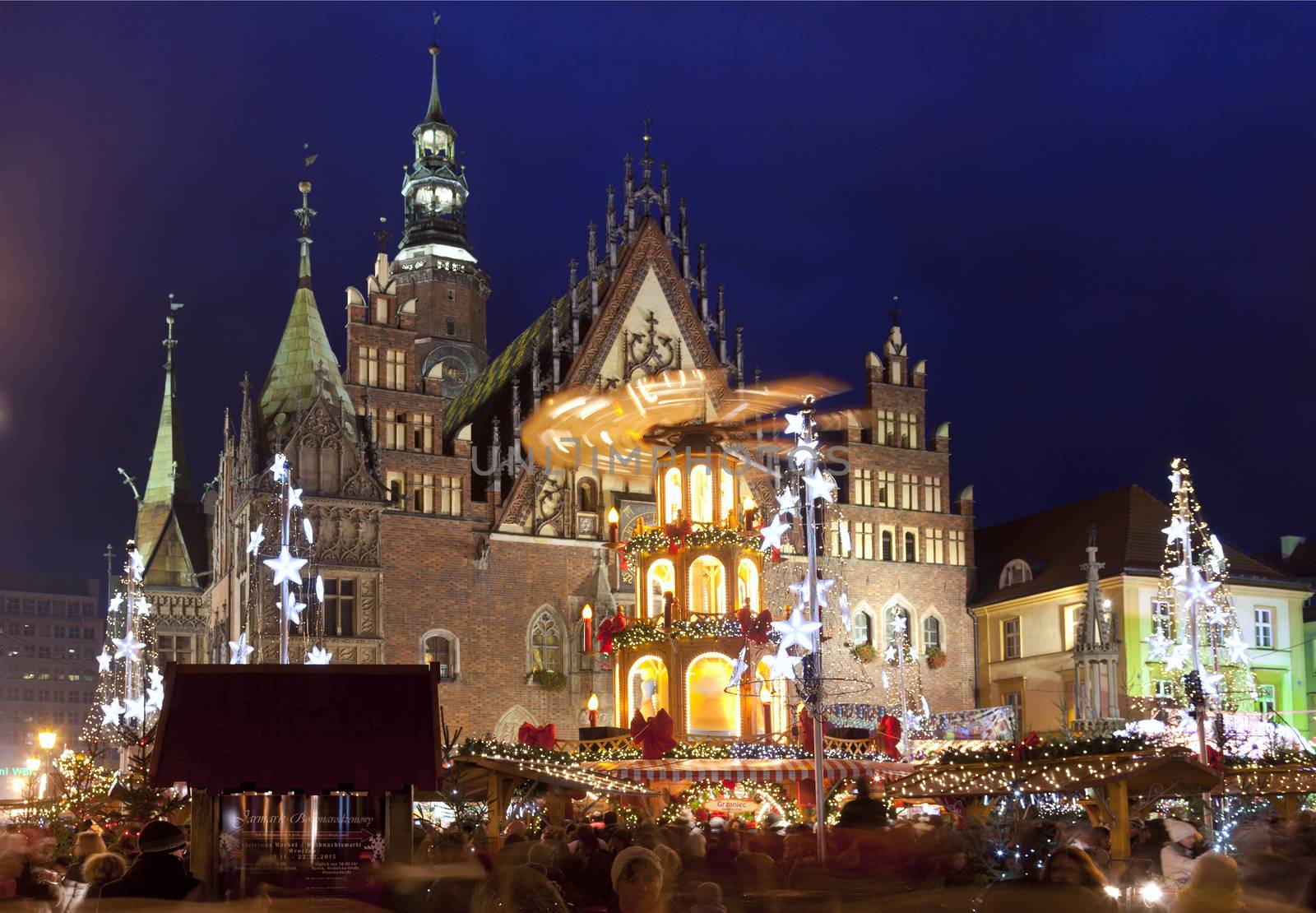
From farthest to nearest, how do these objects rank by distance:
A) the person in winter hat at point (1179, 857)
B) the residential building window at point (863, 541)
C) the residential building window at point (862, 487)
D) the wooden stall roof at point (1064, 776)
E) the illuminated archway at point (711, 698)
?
1. the residential building window at point (862, 487)
2. the residential building window at point (863, 541)
3. the illuminated archway at point (711, 698)
4. the wooden stall roof at point (1064, 776)
5. the person in winter hat at point (1179, 857)

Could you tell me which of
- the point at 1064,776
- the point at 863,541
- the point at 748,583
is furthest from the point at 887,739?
the point at 863,541

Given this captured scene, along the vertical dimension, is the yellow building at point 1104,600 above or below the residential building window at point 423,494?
below

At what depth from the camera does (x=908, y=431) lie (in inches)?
1989

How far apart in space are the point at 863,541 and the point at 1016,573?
196 inches

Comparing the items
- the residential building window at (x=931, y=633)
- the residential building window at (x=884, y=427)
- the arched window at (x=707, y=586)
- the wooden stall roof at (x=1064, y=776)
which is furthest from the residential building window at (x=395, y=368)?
the wooden stall roof at (x=1064, y=776)

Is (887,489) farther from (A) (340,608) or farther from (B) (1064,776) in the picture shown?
(B) (1064,776)

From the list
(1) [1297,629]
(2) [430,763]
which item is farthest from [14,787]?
(2) [430,763]

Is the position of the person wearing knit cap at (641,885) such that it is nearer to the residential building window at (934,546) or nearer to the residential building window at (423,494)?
the residential building window at (423,494)

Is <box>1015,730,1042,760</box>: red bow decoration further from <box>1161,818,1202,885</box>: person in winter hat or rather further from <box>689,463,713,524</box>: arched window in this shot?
<box>689,463,713,524</box>: arched window

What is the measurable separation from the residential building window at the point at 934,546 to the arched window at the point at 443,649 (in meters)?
15.4

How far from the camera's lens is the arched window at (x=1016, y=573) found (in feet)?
162

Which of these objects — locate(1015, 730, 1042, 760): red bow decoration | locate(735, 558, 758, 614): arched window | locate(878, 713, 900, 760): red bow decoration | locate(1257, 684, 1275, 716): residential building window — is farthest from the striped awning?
locate(1257, 684, 1275, 716): residential building window

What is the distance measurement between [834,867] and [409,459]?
112 feet

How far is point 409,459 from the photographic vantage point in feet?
143
